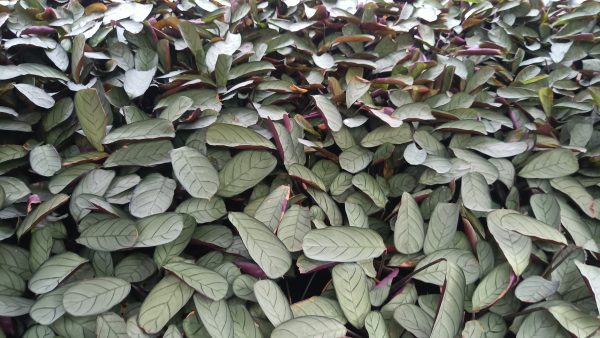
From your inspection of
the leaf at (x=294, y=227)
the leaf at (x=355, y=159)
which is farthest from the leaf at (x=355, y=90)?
the leaf at (x=294, y=227)

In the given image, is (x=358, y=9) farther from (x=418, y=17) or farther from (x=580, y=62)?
(x=580, y=62)

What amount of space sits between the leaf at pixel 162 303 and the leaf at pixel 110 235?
3.9 inches

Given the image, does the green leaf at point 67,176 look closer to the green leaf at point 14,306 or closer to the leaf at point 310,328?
the green leaf at point 14,306

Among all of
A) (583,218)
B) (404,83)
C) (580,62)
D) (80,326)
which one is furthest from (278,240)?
(580,62)

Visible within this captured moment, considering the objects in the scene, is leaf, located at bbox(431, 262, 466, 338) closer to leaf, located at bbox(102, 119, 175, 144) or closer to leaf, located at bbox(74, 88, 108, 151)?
leaf, located at bbox(102, 119, 175, 144)

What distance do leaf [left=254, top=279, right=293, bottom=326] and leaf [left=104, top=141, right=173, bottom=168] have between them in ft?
1.17

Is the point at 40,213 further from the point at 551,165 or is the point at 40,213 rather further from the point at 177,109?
the point at 551,165

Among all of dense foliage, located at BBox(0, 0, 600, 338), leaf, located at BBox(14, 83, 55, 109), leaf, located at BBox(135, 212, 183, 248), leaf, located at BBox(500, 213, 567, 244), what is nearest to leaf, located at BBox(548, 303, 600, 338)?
dense foliage, located at BBox(0, 0, 600, 338)

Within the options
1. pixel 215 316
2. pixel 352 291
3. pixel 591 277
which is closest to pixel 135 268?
pixel 215 316

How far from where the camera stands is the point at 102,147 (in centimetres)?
104

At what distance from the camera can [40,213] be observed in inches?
35.5

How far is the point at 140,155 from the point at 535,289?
32.9 inches

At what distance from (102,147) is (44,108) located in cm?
23

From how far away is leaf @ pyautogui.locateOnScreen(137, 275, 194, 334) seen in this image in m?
0.81
